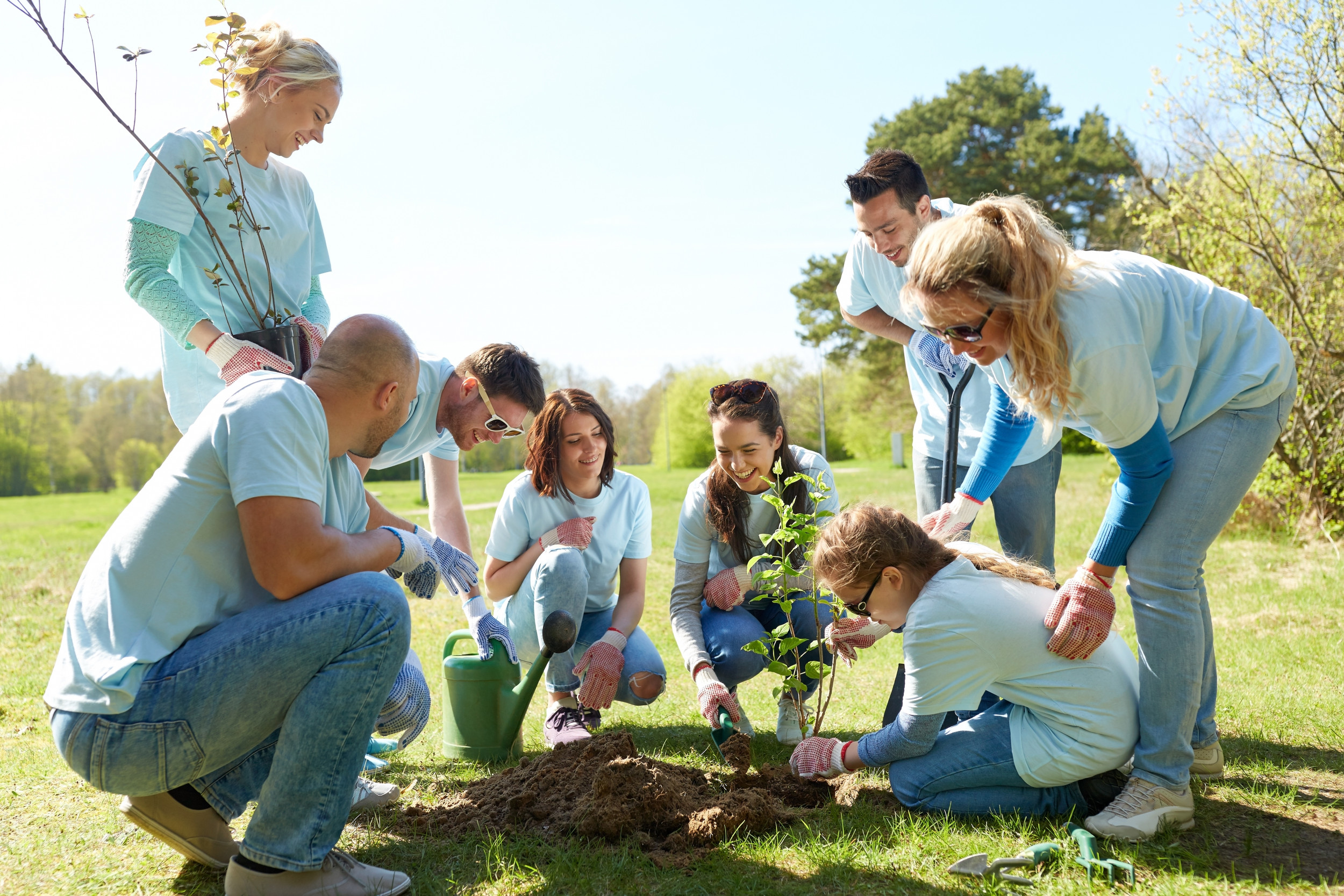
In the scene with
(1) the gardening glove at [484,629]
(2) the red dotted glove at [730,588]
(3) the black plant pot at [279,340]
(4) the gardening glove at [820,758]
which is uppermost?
(3) the black plant pot at [279,340]

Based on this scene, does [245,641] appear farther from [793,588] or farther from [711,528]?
[711,528]

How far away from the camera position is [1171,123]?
8648 mm

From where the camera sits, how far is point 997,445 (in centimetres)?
305

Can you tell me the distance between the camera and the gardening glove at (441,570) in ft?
8.96

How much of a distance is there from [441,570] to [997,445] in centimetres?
188

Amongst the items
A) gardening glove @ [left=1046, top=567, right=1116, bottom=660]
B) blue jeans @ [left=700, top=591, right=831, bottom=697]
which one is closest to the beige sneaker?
gardening glove @ [left=1046, top=567, right=1116, bottom=660]

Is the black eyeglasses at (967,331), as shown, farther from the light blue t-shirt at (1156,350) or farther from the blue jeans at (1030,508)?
the blue jeans at (1030,508)

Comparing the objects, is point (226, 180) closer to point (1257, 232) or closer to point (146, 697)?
point (146, 697)

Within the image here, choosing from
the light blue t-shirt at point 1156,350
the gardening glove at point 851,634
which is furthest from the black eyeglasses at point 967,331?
the gardening glove at point 851,634

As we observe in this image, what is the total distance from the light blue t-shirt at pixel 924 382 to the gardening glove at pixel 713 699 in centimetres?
134

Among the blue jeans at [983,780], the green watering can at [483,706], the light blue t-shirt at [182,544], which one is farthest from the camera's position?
the green watering can at [483,706]

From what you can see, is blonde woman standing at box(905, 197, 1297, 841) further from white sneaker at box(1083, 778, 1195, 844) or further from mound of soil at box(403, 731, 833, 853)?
mound of soil at box(403, 731, 833, 853)

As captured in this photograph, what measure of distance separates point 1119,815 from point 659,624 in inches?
163

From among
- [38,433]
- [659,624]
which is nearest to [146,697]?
[659,624]
